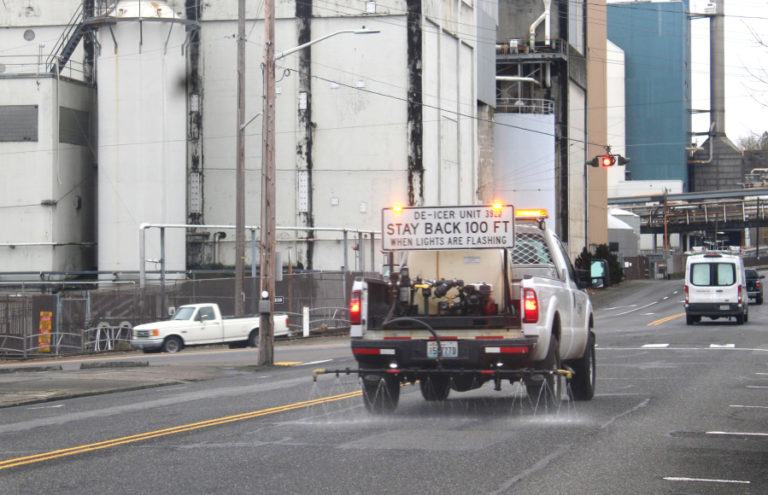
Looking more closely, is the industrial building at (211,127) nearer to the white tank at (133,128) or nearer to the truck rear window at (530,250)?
the white tank at (133,128)

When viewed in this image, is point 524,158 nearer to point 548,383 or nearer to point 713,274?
point 713,274

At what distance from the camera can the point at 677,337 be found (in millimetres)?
30719

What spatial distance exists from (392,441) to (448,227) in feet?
11.6

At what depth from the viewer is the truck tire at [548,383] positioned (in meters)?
11.9

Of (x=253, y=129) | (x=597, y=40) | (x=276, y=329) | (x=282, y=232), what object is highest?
(x=597, y=40)

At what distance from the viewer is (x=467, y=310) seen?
12680 millimetres

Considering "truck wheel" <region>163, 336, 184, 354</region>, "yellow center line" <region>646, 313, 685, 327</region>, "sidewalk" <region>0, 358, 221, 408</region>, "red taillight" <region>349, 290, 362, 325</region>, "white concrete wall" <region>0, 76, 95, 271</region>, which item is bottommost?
"truck wheel" <region>163, 336, 184, 354</region>

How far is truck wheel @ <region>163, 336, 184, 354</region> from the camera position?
104ft

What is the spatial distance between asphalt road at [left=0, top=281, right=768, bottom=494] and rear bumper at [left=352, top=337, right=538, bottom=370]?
0.67 meters

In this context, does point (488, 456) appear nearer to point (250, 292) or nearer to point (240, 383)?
point (240, 383)

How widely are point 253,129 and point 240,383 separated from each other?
34.9 metres

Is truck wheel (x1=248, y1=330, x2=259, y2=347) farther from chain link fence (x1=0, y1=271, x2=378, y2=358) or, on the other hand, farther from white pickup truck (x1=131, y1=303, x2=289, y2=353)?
chain link fence (x1=0, y1=271, x2=378, y2=358)

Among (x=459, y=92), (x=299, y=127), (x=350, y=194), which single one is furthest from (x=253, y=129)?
(x=459, y=92)

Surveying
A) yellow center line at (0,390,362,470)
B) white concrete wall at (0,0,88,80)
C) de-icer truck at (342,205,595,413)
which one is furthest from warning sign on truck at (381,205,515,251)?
white concrete wall at (0,0,88,80)
